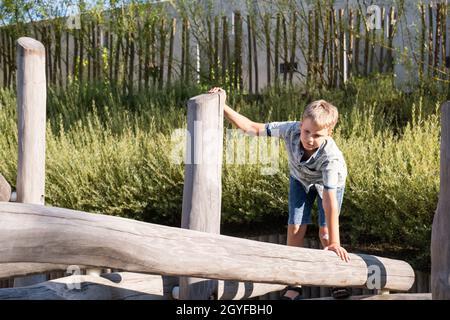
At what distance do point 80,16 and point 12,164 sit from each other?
16.0 ft

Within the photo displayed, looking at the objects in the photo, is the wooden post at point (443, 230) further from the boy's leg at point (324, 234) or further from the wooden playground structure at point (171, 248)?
the boy's leg at point (324, 234)

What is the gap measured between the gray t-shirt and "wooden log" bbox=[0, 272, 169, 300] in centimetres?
89

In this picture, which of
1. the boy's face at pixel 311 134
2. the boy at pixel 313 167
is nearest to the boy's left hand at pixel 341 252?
the boy at pixel 313 167

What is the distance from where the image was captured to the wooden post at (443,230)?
3439 millimetres

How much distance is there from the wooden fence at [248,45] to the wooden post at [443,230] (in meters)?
5.27

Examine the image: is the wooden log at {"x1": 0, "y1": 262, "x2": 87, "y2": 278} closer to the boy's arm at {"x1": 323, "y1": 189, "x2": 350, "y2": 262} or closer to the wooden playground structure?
the wooden playground structure

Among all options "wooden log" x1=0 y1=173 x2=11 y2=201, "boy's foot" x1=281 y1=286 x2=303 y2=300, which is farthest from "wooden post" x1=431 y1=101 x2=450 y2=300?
"wooden log" x1=0 y1=173 x2=11 y2=201

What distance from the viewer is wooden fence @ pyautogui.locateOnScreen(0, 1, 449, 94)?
9.56 meters

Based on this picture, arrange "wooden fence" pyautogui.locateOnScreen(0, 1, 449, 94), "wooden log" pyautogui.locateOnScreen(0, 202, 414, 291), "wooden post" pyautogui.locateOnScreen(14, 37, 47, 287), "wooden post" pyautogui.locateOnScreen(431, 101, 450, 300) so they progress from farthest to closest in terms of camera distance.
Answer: "wooden fence" pyautogui.locateOnScreen(0, 1, 449, 94) → "wooden post" pyautogui.locateOnScreen(14, 37, 47, 287) → "wooden post" pyautogui.locateOnScreen(431, 101, 450, 300) → "wooden log" pyautogui.locateOnScreen(0, 202, 414, 291)

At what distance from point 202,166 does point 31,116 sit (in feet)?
5.07

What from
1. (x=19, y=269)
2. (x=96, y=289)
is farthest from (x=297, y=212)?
(x=19, y=269)

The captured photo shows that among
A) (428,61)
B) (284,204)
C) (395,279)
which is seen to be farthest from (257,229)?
(428,61)

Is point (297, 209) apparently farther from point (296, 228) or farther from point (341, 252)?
point (341, 252)
